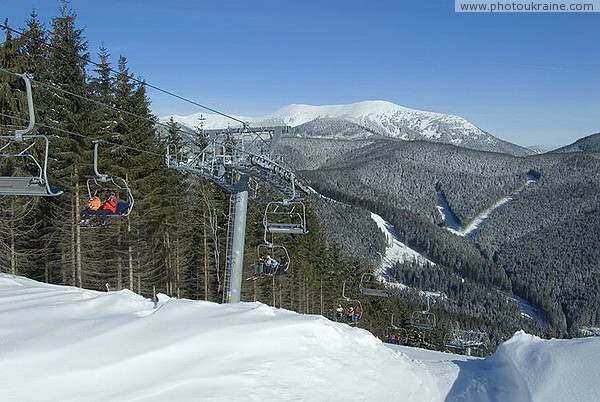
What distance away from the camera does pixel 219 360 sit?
677 centimetres

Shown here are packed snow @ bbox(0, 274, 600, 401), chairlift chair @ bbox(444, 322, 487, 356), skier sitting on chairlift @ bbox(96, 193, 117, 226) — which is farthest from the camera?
chairlift chair @ bbox(444, 322, 487, 356)

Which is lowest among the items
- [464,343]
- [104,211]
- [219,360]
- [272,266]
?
[464,343]

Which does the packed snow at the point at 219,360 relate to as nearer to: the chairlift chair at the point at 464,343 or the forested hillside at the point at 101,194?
the forested hillside at the point at 101,194

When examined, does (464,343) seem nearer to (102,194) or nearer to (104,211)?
(102,194)

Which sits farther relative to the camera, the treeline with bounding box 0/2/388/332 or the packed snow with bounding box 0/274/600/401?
the treeline with bounding box 0/2/388/332

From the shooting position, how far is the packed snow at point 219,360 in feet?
18.9

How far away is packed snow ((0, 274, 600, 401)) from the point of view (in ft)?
18.9

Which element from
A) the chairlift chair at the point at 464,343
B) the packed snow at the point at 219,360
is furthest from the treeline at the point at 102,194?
the chairlift chair at the point at 464,343

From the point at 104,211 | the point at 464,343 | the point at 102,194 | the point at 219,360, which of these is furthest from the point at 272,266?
the point at 464,343

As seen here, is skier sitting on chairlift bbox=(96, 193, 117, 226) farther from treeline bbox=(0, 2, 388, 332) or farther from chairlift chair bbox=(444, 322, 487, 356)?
chairlift chair bbox=(444, 322, 487, 356)

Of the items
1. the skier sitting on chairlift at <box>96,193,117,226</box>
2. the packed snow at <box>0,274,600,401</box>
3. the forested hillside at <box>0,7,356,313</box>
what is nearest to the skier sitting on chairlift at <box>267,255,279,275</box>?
the forested hillside at <box>0,7,356,313</box>

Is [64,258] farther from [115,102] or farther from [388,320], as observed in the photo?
[388,320]

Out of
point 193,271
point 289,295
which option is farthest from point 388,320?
point 193,271

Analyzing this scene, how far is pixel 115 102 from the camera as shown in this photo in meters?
23.4
